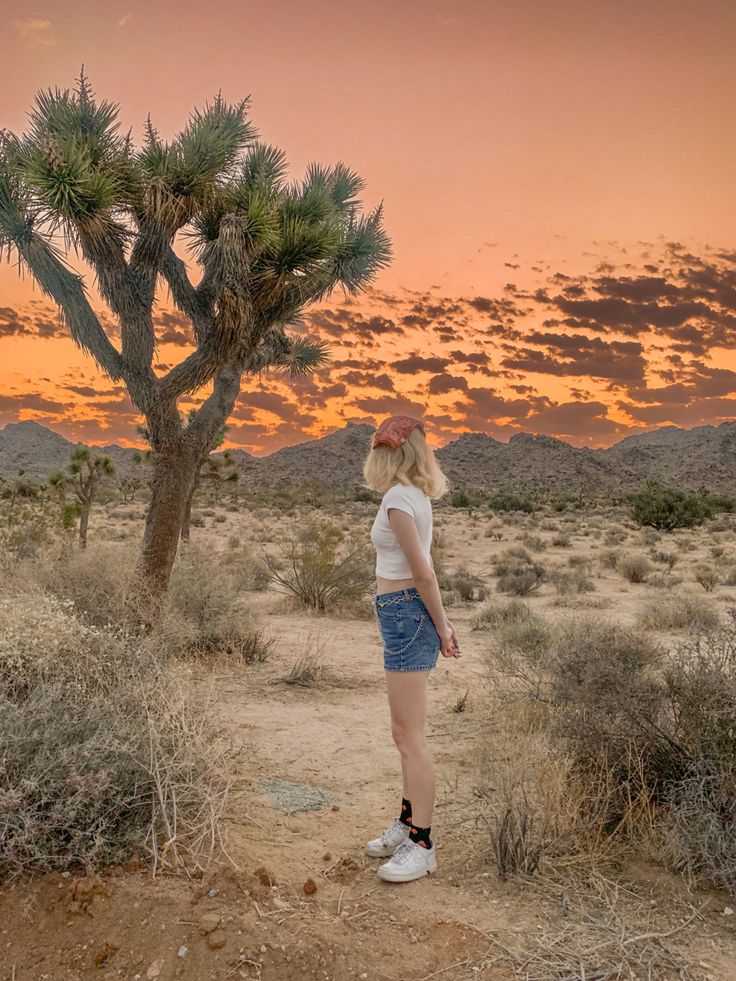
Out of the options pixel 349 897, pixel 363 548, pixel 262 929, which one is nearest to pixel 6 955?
pixel 262 929

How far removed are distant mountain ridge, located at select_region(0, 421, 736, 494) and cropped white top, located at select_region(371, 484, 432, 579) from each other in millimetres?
64927

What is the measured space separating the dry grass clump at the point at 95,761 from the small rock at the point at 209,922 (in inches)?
15.4

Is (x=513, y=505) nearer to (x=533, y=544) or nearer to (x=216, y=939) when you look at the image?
(x=533, y=544)

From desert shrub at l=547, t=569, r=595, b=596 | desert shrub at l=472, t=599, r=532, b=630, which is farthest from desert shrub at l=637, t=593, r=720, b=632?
desert shrub at l=547, t=569, r=595, b=596

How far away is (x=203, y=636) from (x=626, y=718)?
554cm

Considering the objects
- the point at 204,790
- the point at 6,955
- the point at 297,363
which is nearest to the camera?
the point at 6,955

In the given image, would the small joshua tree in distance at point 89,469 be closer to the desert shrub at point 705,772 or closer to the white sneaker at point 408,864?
the white sneaker at point 408,864

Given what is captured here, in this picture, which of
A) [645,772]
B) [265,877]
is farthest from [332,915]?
[645,772]

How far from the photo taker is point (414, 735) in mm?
3770

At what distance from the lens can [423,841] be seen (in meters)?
3.85

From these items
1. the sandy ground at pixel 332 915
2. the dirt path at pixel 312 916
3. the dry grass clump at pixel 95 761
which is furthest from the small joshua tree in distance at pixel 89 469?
the dirt path at pixel 312 916

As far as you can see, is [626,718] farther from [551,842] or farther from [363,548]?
[363,548]

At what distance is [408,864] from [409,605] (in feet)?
4.19

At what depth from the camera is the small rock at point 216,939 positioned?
124 inches
